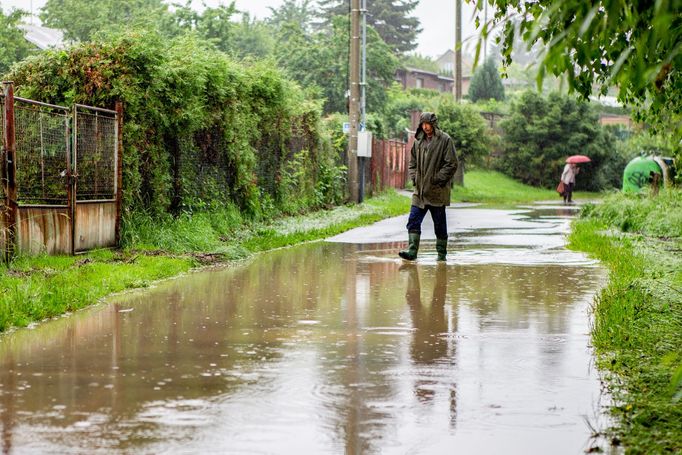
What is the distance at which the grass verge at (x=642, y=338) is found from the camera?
5.46m

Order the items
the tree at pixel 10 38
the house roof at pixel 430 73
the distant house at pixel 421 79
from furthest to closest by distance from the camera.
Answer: the distant house at pixel 421 79, the house roof at pixel 430 73, the tree at pixel 10 38

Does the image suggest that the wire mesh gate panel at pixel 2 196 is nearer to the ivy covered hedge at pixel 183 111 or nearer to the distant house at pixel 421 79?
the ivy covered hedge at pixel 183 111

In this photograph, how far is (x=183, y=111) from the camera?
15781mm

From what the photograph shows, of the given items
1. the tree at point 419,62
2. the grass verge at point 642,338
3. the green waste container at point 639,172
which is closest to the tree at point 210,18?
the green waste container at point 639,172

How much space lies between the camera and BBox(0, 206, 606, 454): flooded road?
544 cm

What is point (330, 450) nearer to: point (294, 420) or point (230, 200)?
point (294, 420)

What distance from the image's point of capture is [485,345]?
26.7 ft

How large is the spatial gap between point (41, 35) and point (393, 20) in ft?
156

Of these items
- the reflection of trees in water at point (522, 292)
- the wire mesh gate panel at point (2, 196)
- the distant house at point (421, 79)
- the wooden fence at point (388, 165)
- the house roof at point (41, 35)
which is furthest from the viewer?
the distant house at point (421, 79)

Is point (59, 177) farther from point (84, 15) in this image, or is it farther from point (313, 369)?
point (84, 15)

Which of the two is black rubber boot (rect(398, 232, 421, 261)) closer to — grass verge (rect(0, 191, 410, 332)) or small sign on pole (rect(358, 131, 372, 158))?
grass verge (rect(0, 191, 410, 332))

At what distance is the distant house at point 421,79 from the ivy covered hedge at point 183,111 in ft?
248

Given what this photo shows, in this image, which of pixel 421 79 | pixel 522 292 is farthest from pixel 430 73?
pixel 522 292

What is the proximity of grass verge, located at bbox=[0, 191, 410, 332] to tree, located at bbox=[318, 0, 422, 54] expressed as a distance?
79533mm
